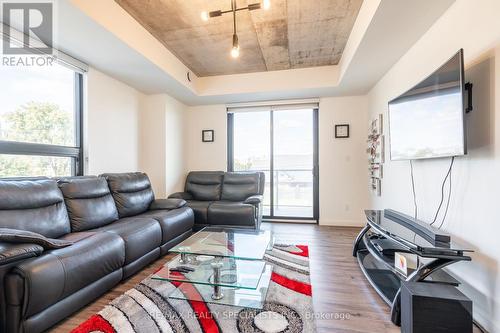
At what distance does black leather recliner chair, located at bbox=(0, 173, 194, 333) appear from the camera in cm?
134

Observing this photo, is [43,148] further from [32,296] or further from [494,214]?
[494,214]

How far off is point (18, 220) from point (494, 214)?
10.7 ft

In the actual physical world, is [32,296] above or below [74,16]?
below

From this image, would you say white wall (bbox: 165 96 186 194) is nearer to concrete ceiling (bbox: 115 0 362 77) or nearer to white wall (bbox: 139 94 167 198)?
white wall (bbox: 139 94 167 198)

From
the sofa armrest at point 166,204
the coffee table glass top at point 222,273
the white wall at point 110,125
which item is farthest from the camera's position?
the sofa armrest at point 166,204

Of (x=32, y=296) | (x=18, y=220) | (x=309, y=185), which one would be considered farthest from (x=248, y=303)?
(x=309, y=185)

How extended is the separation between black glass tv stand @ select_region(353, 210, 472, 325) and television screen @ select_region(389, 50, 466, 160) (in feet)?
1.95

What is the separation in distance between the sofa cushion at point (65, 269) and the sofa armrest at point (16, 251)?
1.5 inches

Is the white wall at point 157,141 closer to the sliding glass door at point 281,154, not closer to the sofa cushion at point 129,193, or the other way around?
the sofa cushion at point 129,193

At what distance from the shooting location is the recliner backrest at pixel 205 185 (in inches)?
165

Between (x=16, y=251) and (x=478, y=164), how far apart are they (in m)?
2.90

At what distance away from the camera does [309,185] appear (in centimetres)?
458

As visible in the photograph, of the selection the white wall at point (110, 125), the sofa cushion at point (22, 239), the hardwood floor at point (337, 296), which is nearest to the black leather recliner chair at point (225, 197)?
the hardwood floor at point (337, 296)

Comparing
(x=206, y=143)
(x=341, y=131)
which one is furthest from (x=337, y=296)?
(x=206, y=143)
